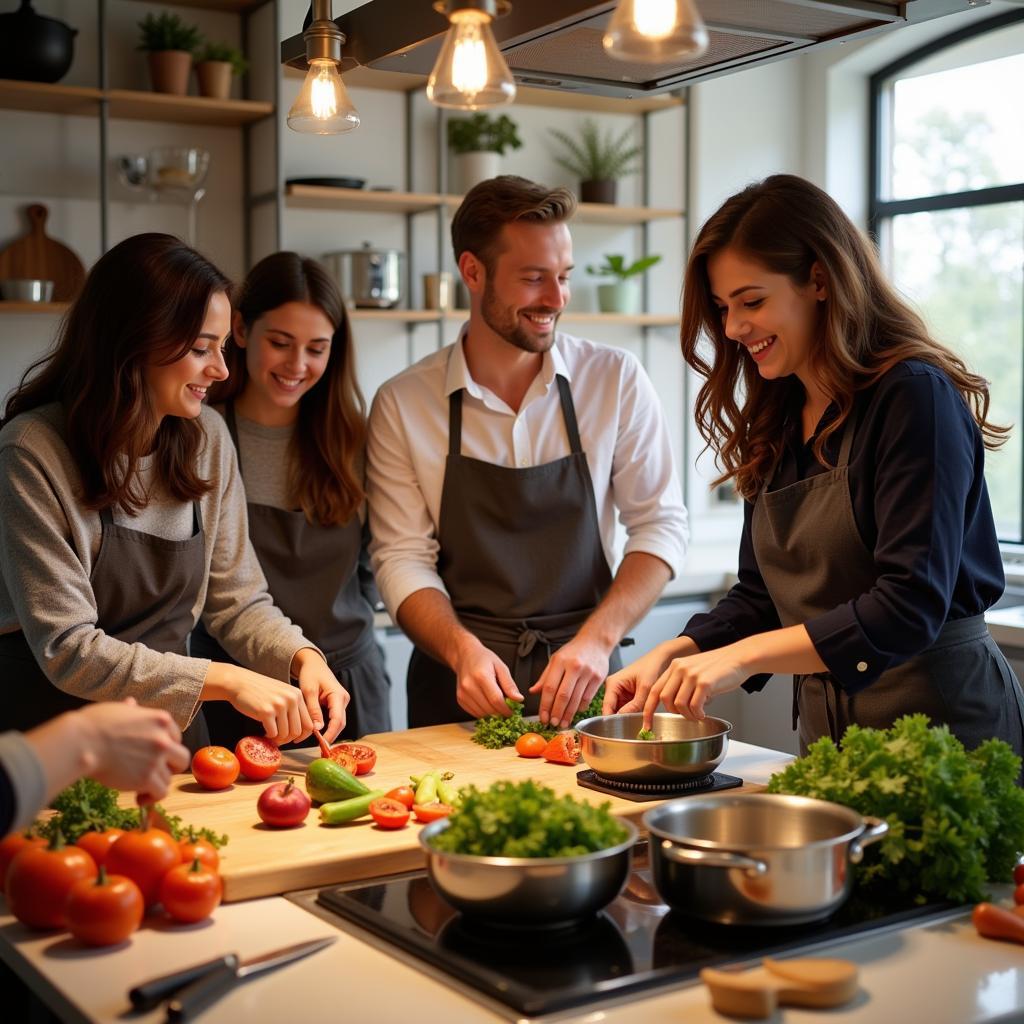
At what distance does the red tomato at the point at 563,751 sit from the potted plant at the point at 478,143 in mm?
2771

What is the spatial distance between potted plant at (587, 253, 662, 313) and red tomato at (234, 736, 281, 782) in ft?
10.1

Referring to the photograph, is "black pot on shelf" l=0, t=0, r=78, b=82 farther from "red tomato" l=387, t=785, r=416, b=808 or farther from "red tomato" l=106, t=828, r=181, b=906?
"red tomato" l=106, t=828, r=181, b=906

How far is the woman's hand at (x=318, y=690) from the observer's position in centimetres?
231

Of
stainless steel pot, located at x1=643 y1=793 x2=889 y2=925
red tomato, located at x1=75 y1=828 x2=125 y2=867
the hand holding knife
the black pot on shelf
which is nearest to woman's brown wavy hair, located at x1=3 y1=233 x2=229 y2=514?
red tomato, located at x1=75 y1=828 x2=125 y2=867

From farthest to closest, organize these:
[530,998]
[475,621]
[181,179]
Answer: [181,179] < [475,621] < [530,998]

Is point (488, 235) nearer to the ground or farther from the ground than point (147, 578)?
farther from the ground

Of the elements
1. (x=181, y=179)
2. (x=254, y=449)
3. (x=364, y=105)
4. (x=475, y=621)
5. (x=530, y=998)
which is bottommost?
(x=530, y=998)

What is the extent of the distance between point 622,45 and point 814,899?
965mm

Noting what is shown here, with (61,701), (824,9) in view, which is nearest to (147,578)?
(61,701)

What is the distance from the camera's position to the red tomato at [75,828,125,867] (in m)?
1.67

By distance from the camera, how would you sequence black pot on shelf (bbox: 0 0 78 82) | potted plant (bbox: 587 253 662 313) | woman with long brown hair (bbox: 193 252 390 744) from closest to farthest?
woman with long brown hair (bbox: 193 252 390 744) < black pot on shelf (bbox: 0 0 78 82) < potted plant (bbox: 587 253 662 313)

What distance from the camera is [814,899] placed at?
1.51 metres

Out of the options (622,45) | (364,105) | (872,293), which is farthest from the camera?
(364,105)

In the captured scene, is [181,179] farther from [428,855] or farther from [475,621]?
[428,855]
